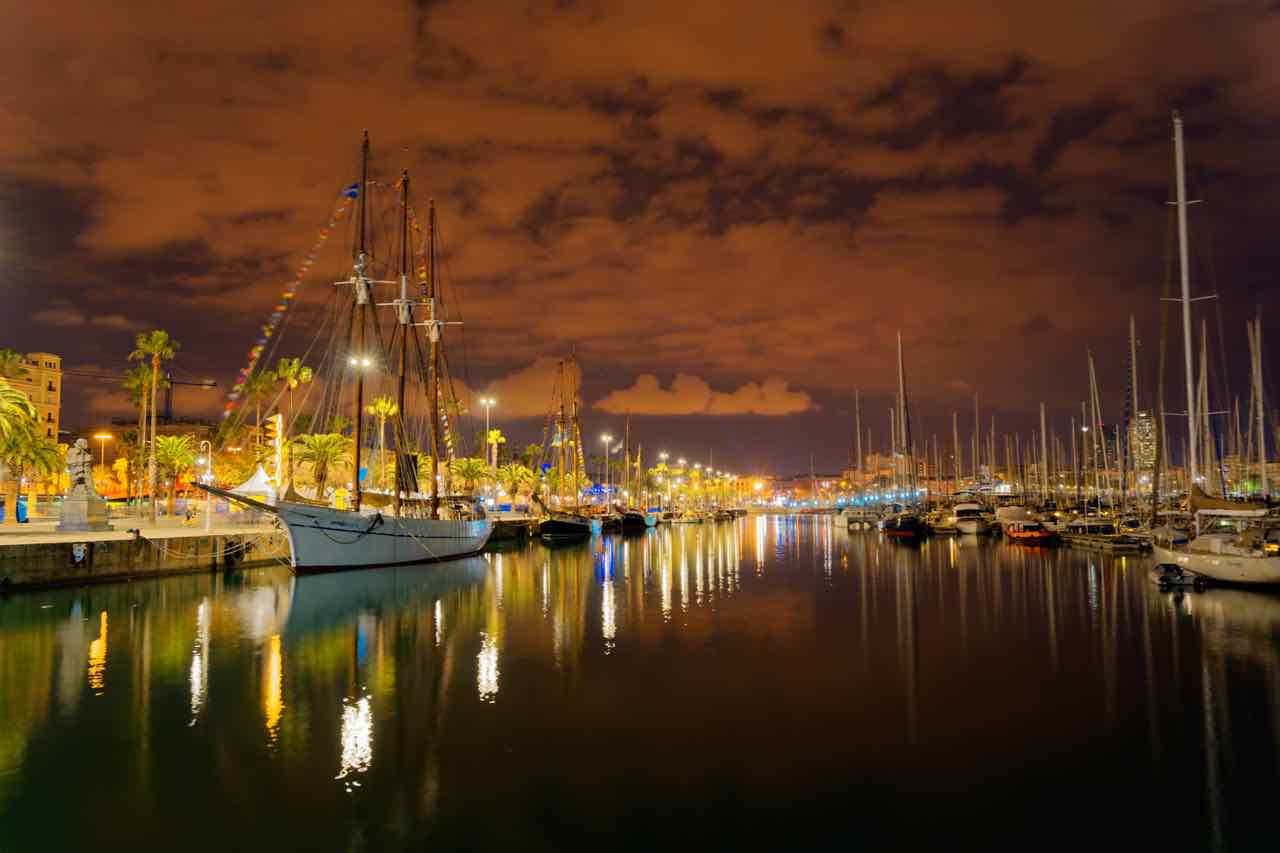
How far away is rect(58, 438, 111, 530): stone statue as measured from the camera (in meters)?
40.7

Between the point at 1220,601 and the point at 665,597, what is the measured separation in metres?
21.1

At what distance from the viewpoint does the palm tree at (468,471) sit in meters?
88.8

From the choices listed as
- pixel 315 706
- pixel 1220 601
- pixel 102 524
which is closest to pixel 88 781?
pixel 315 706

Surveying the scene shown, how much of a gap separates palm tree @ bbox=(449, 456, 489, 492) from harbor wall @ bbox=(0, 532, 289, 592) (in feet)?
138

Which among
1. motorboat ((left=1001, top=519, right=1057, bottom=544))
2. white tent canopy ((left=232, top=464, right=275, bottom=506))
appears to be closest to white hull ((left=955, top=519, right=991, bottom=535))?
motorboat ((left=1001, top=519, right=1057, bottom=544))

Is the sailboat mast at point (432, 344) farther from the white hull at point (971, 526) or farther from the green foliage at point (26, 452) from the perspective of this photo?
the white hull at point (971, 526)

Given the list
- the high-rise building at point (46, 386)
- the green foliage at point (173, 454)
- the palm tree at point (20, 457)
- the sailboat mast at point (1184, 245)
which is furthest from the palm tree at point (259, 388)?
the sailboat mast at point (1184, 245)

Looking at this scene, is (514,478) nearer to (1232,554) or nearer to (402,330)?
(402,330)

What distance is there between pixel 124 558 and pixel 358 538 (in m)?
10.8

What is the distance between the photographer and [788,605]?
104 ft

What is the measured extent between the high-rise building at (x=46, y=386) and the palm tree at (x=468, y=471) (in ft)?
246

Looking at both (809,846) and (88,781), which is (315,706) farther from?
(809,846)

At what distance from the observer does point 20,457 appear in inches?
1753

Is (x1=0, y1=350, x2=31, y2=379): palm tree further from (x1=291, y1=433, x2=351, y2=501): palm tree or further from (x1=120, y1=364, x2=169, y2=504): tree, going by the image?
(x1=291, y1=433, x2=351, y2=501): palm tree
